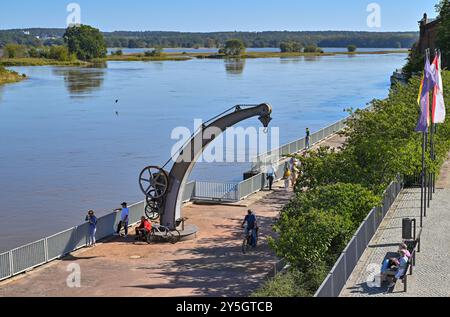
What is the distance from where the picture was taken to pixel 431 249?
20.0 m

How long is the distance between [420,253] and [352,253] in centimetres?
268

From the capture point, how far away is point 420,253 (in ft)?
64.5

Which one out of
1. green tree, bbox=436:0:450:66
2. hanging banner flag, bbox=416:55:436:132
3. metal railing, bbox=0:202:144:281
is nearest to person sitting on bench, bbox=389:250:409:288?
hanging banner flag, bbox=416:55:436:132

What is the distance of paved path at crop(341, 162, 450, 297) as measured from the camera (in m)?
16.6

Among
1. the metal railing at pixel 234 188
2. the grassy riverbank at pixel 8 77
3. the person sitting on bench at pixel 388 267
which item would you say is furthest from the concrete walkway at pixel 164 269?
the grassy riverbank at pixel 8 77

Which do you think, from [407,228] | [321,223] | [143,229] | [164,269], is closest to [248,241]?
[164,269]

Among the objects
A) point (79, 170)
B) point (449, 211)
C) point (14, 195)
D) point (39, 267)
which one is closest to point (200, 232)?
point (39, 267)

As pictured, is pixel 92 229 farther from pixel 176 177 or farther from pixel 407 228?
pixel 407 228

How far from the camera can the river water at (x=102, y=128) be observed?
3566 cm

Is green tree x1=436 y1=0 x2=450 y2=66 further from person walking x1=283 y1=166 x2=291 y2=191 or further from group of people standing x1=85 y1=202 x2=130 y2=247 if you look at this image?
group of people standing x1=85 y1=202 x2=130 y2=247

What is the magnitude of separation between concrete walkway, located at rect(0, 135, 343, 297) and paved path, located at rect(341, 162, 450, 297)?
3325 millimetres
